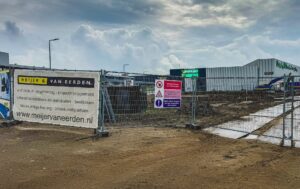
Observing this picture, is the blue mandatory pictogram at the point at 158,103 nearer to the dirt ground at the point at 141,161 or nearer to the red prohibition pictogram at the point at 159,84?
the red prohibition pictogram at the point at 159,84

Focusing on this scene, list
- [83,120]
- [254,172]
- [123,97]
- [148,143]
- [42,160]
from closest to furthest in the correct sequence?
[254,172]
[42,160]
[148,143]
[83,120]
[123,97]

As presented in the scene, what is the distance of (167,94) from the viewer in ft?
43.2

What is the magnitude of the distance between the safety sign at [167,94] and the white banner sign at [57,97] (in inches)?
95.0

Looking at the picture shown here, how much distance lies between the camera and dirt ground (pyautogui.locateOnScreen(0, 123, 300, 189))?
22.4 ft

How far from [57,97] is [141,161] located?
5.09 metres

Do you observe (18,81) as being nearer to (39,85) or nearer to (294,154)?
(39,85)

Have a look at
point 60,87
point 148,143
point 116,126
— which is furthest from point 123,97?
point 148,143

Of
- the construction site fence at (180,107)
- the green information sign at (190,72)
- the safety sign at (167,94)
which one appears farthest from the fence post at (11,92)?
the green information sign at (190,72)

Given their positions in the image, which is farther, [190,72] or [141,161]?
[190,72]

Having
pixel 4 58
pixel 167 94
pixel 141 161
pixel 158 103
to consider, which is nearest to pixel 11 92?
pixel 158 103

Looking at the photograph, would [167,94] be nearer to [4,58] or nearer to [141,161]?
[141,161]

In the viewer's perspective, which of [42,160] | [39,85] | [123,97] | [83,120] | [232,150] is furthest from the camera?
[123,97]

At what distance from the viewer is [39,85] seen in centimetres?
1285

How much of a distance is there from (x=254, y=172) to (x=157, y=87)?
6051mm
